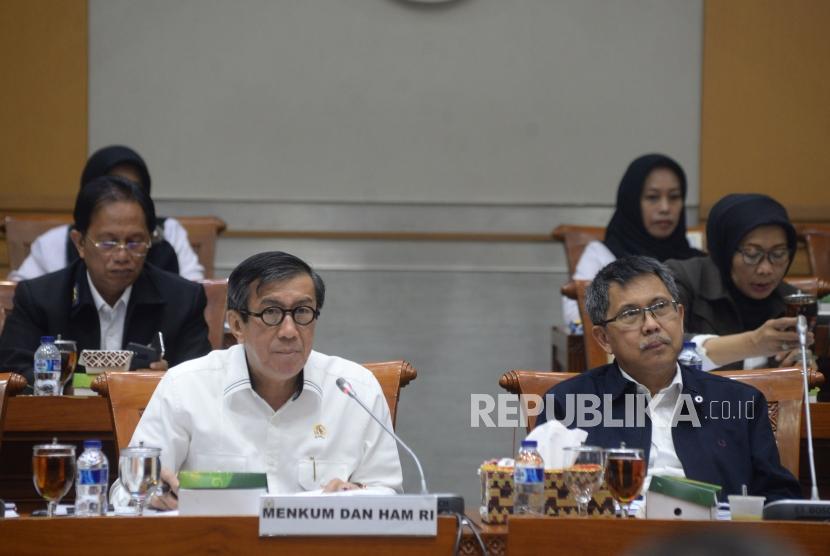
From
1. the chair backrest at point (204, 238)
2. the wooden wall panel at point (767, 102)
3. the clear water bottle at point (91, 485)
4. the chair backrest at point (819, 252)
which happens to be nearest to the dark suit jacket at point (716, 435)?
the clear water bottle at point (91, 485)

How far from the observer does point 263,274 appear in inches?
105

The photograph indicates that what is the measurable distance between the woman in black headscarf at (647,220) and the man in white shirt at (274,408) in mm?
2376

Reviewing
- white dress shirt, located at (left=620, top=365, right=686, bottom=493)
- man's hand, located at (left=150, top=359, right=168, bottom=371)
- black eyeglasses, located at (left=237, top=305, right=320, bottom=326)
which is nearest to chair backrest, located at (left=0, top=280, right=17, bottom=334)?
man's hand, located at (left=150, top=359, right=168, bottom=371)

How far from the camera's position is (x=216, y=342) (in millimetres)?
4070

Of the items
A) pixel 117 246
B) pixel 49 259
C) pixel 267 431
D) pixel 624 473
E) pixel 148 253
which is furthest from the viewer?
pixel 49 259

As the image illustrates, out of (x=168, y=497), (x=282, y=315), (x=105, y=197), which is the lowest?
(x=168, y=497)

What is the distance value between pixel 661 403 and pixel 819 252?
103 inches

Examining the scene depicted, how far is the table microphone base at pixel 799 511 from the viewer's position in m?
1.99

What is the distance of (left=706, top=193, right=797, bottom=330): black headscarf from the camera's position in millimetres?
3924

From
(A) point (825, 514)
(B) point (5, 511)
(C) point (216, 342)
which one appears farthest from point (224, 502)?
(C) point (216, 342)

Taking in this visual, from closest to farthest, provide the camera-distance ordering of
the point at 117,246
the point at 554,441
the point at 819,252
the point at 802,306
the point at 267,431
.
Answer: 1. the point at 554,441
2. the point at 267,431
3. the point at 802,306
4. the point at 117,246
5. the point at 819,252

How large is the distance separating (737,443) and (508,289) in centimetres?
298

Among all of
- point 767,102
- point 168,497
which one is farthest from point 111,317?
point 767,102

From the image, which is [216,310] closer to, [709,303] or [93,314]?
Answer: [93,314]
